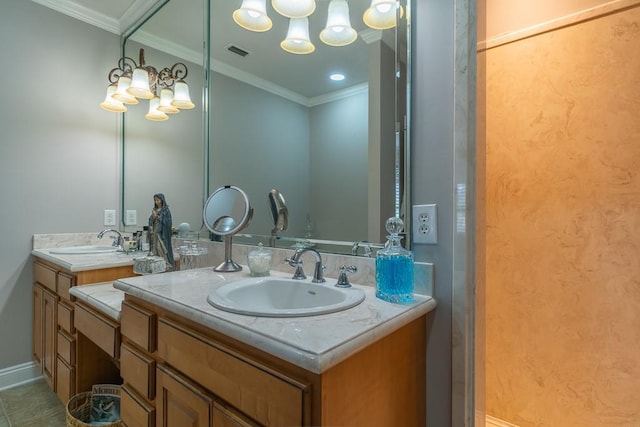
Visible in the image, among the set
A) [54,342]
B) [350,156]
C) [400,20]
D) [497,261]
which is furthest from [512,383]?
[54,342]

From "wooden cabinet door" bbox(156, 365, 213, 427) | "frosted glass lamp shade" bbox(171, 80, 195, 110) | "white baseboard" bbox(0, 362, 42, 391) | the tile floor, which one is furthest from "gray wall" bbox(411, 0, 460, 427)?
"white baseboard" bbox(0, 362, 42, 391)

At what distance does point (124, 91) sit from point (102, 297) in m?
1.38

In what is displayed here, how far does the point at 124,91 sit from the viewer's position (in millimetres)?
2059

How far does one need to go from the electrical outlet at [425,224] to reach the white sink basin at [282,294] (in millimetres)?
265

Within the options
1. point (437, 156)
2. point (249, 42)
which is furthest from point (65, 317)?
point (437, 156)

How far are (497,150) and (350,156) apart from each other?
93cm

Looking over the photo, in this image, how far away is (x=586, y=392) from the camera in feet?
4.62

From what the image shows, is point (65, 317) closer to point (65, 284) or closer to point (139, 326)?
point (65, 284)

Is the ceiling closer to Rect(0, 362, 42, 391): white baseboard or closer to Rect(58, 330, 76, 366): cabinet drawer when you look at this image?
Rect(58, 330, 76, 366): cabinet drawer

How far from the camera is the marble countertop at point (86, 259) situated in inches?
63.2

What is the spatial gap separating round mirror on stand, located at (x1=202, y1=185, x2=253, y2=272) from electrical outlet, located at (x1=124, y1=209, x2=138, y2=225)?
123cm

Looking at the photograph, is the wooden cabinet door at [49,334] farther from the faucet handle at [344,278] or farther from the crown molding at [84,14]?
the crown molding at [84,14]

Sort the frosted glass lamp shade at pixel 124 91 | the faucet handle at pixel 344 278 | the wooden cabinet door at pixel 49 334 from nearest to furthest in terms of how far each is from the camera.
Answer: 1. the faucet handle at pixel 344 278
2. the wooden cabinet door at pixel 49 334
3. the frosted glass lamp shade at pixel 124 91

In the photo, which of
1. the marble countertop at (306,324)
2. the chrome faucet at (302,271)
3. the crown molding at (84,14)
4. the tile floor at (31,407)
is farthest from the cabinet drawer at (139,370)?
the crown molding at (84,14)
